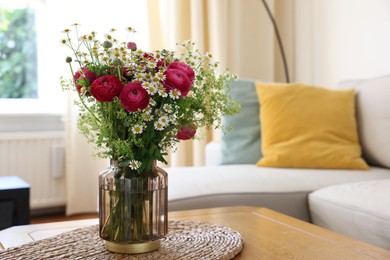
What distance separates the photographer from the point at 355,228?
1681 millimetres

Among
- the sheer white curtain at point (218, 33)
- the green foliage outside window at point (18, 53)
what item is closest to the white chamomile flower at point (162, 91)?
the sheer white curtain at point (218, 33)

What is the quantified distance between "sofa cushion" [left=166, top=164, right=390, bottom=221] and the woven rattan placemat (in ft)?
1.91

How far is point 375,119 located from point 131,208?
5.45ft

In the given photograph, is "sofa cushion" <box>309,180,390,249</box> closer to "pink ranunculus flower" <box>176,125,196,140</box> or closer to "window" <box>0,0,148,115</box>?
"pink ranunculus flower" <box>176,125,196,140</box>

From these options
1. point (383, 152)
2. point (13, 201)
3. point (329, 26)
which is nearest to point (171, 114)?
point (13, 201)

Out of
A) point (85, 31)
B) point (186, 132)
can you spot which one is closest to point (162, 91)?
point (186, 132)

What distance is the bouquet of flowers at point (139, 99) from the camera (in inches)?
39.2

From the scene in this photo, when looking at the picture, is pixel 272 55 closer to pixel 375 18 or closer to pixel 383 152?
pixel 375 18

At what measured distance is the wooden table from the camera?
1.11 metres

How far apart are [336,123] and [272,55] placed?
138 cm

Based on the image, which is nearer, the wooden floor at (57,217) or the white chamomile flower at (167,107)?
the white chamomile flower at (167,107)

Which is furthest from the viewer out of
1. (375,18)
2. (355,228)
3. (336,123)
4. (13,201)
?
(375,18)

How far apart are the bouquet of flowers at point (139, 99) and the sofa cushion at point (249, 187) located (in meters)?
0.80

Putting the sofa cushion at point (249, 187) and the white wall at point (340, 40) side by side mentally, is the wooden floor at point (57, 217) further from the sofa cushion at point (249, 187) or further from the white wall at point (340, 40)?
the white wall at point (340, 40)
